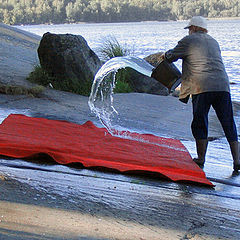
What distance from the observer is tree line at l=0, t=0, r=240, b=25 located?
9450cm

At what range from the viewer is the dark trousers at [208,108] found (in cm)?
735

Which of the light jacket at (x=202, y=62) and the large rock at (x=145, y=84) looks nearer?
the light jacket at (x=202, y=62)

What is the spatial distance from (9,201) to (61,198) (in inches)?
20.7

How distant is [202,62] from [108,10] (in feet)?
334

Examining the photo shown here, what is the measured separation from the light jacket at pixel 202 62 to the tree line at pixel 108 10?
260ft

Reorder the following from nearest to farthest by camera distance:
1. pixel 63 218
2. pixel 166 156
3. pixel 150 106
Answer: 1. pixel 63 218
2. pixel 166 156
3. pixel 150 106

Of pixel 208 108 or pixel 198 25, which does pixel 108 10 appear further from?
pixel 208 108

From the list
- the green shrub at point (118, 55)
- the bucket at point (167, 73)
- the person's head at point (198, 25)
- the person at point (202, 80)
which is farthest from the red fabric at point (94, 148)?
the green shrub at point (118, 55)

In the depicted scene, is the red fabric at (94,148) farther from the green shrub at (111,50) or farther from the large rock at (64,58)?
the green shrub at (111,50)

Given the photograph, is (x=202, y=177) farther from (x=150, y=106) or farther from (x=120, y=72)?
(x=120, y=72)

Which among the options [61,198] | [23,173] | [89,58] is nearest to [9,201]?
[61,198]

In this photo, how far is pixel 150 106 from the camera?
12.4 meters

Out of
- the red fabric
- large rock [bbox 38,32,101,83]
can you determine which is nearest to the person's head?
the red fabric

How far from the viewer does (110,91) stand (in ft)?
44.2
